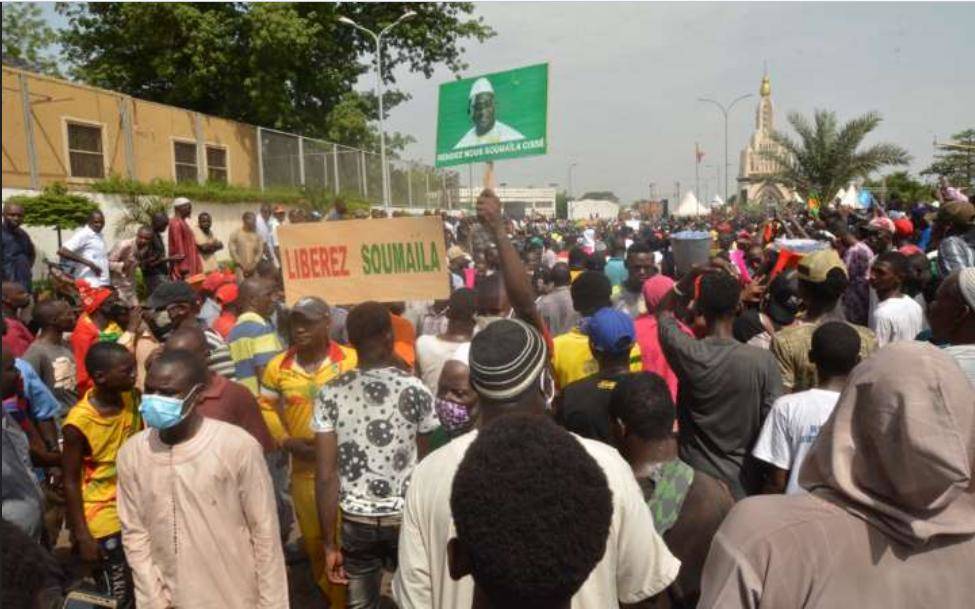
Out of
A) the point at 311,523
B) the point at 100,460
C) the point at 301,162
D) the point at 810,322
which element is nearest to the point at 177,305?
the point at 100,460

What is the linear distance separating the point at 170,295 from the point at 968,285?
440 cm

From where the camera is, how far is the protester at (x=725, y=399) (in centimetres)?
361

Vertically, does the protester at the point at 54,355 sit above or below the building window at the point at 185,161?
below

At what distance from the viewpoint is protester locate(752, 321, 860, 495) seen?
323cm

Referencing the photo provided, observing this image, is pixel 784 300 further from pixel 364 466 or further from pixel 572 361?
pixel 364 466

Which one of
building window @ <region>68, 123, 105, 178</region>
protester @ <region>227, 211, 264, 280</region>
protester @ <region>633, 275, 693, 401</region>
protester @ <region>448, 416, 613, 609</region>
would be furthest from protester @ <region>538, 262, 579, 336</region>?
building window @ <region>68, 123, 105, 178</region>

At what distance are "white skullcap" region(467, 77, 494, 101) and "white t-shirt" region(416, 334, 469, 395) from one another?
Answer: 176cm

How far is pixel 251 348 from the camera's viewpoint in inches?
197

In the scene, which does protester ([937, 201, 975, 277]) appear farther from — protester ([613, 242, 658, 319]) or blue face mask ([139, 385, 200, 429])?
blue face mask ([139, 385, 200, 429])

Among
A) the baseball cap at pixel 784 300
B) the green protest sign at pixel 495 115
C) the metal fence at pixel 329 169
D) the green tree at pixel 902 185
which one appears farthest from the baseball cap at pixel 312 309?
the green tree at pixel 902 185

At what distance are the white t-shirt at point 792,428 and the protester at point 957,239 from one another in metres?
3.37

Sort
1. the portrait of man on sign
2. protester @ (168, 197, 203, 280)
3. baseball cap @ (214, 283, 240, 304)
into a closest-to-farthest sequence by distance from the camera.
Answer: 1. the portrait of man on sign
2. baseball cap @ (214, 283, 240, 304)
3. protester @ (168, 197, 203, 280)

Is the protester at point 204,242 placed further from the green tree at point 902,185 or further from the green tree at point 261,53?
the green tree at point 902,185

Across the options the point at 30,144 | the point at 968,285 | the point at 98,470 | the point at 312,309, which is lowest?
the point at 98,470
